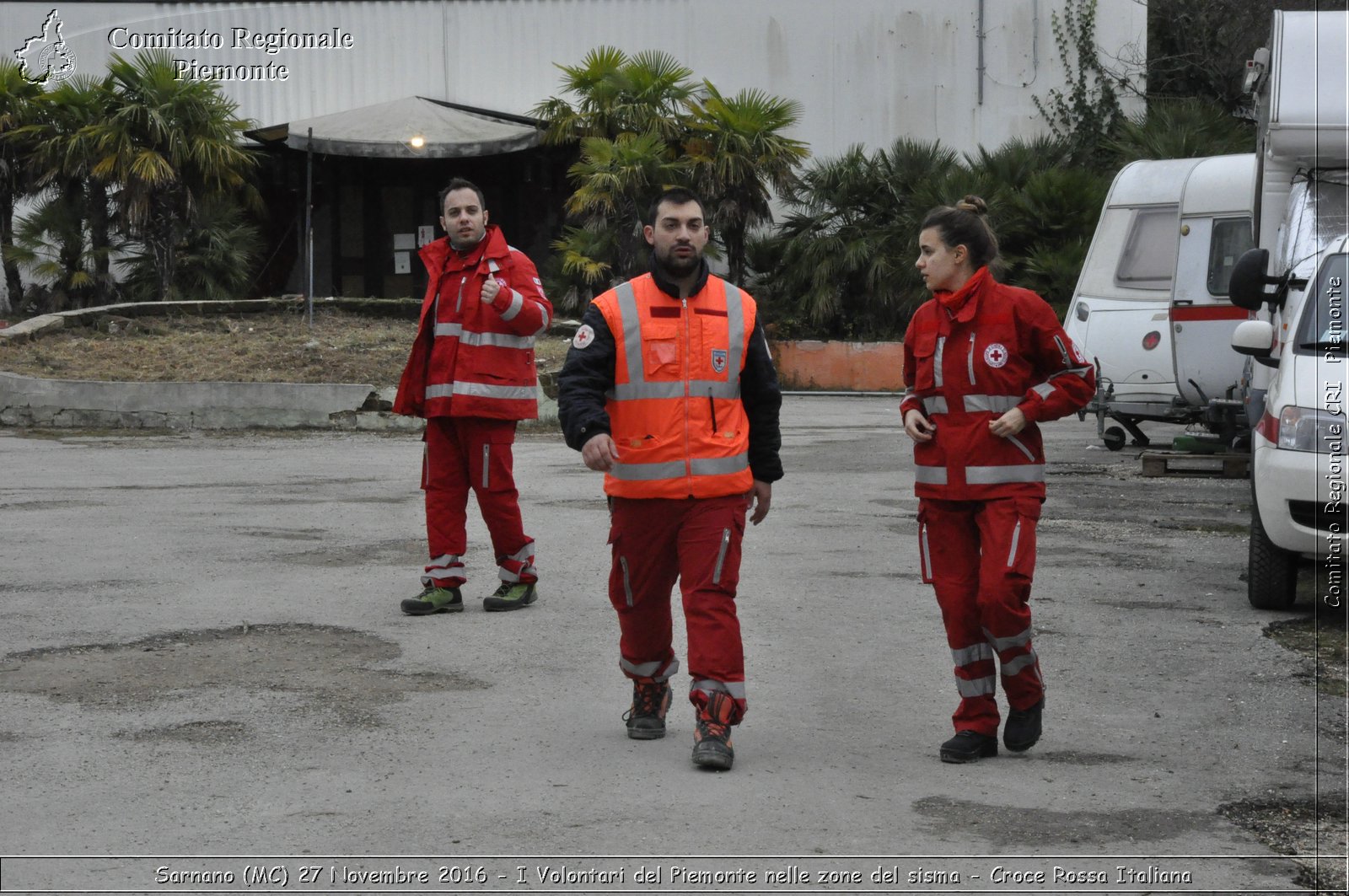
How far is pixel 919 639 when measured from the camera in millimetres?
7188

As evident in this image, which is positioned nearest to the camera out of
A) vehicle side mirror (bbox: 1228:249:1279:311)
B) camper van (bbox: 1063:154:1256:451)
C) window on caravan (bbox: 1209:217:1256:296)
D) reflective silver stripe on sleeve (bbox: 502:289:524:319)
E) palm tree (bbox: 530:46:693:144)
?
reflective silver stripe on sleeve (bbox: 502:289:524:319)

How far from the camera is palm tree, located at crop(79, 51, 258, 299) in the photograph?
78.4ft

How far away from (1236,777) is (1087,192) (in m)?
20.9

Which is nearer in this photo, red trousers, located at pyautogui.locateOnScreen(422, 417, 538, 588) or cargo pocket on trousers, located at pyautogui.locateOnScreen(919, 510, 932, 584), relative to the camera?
cargo pocket on trousers, located at pyautogui.locateOnScreen(919, 510, 932, 584)

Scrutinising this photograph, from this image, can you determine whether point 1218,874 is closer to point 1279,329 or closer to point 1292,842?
point 1292,842

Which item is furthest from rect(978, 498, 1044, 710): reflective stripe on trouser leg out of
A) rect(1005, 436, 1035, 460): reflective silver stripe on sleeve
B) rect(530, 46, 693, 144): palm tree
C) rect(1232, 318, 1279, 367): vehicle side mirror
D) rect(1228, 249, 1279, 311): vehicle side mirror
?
rect(530, 46, 693, 144): palm tree

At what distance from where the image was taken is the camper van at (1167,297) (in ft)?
45.6

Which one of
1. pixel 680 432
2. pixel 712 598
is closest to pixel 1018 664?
pixel 712 598

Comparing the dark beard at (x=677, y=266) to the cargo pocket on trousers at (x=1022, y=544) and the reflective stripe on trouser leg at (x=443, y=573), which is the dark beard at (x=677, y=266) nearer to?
the cargo pocket on trousers at (x=1022, y=544)

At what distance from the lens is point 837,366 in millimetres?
25812

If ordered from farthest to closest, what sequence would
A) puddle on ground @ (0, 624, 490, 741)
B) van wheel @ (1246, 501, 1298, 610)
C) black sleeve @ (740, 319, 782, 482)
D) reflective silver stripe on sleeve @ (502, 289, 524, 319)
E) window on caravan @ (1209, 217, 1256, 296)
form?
window on caravan @ (1209, 217, 1256, 296)
van wheel @ (1246, 501, 1298, 610)
reflective silver stripe on sleeve @ (502, 289, 524, 319)
puddle on ground @ (0, 624, 490, 741)
black sleeve @ (740, 319, 782, 482)

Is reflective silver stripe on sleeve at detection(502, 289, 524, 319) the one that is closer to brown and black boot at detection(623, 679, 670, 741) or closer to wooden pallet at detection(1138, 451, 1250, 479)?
brown and black boot at detection(623, 679, 670, 741)

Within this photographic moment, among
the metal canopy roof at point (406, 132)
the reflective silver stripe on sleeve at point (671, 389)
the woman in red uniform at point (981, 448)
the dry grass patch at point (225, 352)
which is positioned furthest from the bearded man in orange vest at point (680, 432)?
the metal canopy roof at point (406, 132)

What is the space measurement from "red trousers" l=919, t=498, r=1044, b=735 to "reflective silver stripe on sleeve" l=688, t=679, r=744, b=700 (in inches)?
26.8
